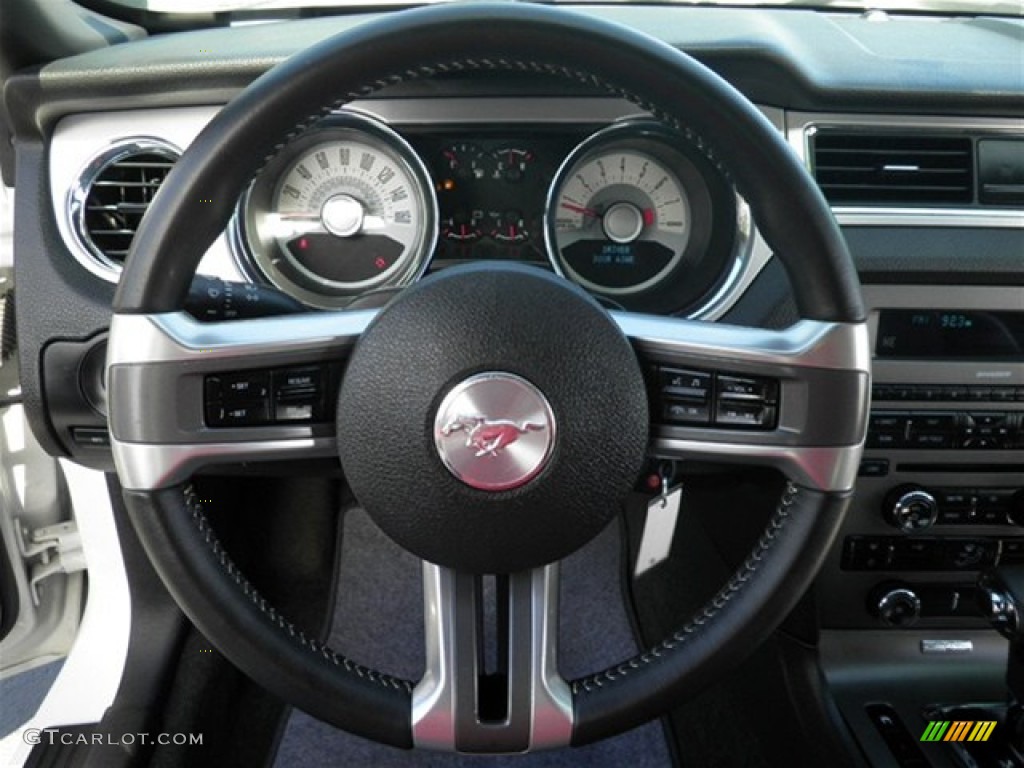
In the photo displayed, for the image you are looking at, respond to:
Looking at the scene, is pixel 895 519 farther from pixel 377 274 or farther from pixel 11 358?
pixel 11 358

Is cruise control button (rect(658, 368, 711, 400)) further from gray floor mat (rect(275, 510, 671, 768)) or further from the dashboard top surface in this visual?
gray floor mat (rect(275, 510, 671, 768))

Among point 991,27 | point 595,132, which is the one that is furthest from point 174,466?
point 991,27

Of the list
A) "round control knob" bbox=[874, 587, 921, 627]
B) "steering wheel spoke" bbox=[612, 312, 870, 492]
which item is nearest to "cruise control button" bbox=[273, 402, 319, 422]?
"steering wheel spoke" bbox=[612, 312, 870, 492]

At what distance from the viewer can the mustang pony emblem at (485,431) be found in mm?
862

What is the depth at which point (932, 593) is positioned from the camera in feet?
5.18

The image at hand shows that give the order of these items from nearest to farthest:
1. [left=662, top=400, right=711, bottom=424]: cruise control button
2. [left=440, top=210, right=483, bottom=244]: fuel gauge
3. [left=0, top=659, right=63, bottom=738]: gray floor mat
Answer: [left=662, top=400, right=711, bottom=424]: cruise control button
[left=440, top=210, right=483, bottom=244]: fuel gauge
[left=0, top=659, right=63, bottom=738]: gray floor mat

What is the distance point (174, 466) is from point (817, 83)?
0.97m

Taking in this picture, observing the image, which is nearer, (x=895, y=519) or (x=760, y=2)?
(x=895, y=519)

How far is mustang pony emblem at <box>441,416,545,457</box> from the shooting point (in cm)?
86

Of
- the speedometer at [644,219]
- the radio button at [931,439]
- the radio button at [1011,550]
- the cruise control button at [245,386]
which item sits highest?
the speedometer at [644,219]

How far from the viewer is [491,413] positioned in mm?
863

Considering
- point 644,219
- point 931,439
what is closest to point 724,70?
point 644,219

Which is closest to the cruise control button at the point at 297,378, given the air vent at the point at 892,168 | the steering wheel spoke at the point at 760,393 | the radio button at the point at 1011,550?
the steering wheel spoke at the point at 760,393

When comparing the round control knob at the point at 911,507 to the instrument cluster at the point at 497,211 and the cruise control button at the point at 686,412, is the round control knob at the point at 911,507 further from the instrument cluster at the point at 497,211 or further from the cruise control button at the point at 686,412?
the cruise control button at the point at 686,412
